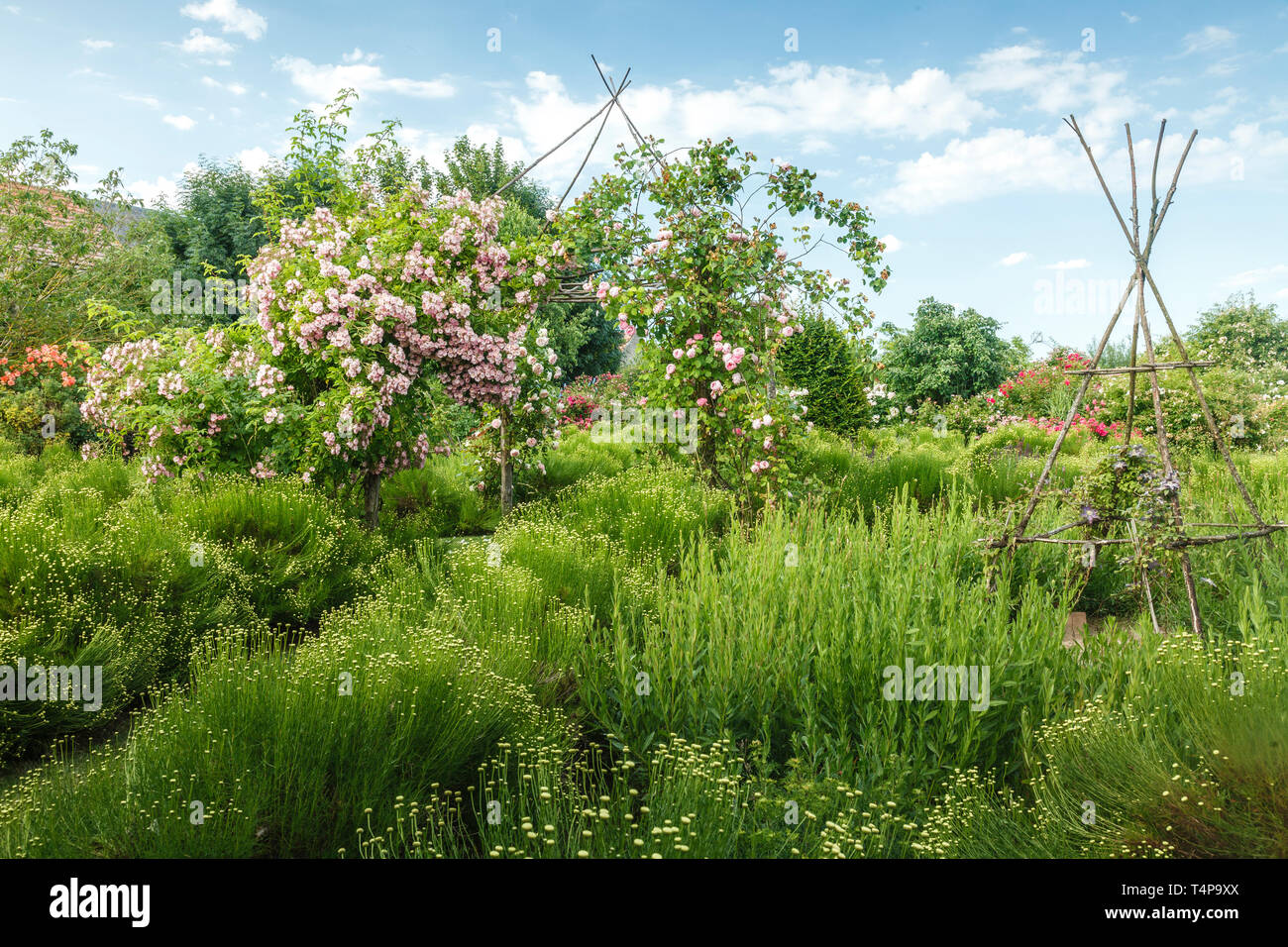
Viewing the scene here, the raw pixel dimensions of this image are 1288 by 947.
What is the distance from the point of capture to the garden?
2406 millimetres

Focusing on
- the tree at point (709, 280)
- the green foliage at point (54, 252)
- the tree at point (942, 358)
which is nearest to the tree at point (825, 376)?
the tree at point (942, 358)

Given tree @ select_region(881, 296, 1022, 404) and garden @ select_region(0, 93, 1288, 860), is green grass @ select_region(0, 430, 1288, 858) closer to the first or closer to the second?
garden @ select_region(0, 93, 1288, 860)

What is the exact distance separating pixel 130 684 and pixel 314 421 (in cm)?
246

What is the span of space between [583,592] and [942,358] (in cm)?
1468

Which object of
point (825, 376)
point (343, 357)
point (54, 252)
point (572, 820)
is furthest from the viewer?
point (825, 376)

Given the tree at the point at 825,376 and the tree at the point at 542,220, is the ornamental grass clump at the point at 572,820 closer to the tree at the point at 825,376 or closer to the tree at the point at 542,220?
the tree at the point at 825,376

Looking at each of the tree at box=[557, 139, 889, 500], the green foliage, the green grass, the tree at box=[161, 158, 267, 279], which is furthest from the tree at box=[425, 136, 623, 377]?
the green grass

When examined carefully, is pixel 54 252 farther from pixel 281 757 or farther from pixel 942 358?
pixel 942 358

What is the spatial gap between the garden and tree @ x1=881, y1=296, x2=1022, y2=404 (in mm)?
7051

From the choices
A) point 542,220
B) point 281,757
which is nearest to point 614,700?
point 281,757

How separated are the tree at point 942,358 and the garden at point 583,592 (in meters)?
7.05

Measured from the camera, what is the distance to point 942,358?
1717 cm

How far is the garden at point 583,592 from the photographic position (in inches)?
94.7
